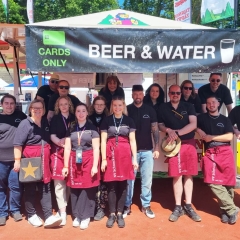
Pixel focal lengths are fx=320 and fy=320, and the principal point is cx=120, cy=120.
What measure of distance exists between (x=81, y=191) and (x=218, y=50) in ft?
8.50

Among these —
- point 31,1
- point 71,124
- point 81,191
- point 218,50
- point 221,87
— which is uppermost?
point 31,1

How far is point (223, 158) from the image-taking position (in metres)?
4.46

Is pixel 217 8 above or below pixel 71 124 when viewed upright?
above

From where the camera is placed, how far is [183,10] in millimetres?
11438

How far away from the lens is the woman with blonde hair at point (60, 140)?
4.35m

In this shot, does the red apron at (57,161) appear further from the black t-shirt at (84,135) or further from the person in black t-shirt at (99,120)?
the person in black t-shirt at (99,120)

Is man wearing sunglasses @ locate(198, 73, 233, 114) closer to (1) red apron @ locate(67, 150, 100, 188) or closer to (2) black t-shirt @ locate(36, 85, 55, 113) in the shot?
(1) red apron @ locate(67, 150, 100, 188)

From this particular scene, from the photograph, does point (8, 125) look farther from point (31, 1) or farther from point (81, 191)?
point (31, 1)

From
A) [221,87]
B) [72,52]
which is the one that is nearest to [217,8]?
[221,87]

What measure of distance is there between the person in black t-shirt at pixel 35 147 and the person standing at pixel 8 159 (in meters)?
0.21

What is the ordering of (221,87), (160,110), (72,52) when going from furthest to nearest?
(221,87) < (160,110) < (72,52)

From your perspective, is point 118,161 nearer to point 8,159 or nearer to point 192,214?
point 192,214

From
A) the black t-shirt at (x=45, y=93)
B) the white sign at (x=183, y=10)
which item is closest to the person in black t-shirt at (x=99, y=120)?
the black t-shirt at (x=45, y=93)

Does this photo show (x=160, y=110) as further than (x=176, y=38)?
Yes
